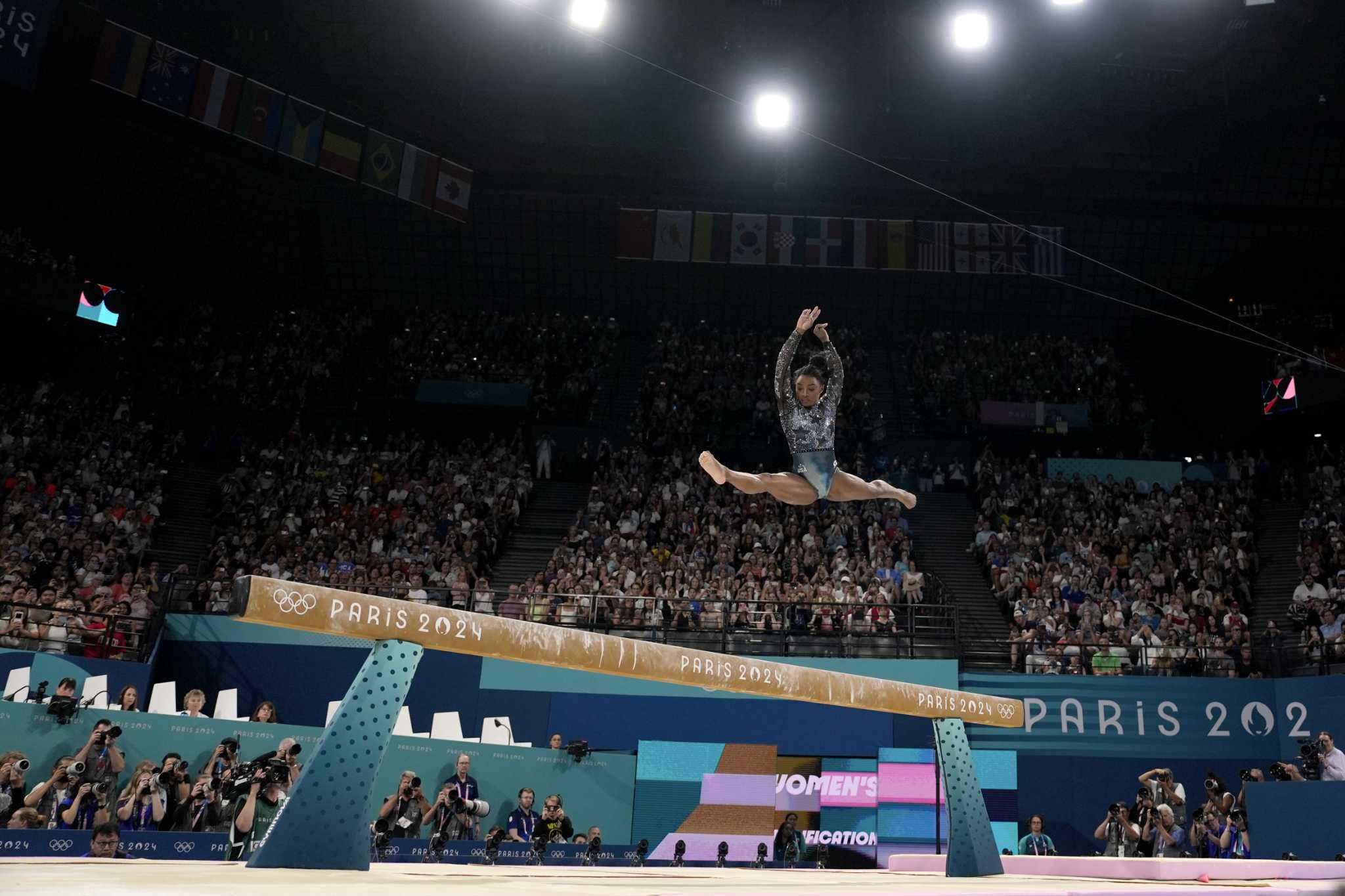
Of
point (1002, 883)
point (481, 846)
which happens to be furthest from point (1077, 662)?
point (1002, 883)

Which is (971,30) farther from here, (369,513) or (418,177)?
(369,513)

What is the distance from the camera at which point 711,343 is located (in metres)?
28.7

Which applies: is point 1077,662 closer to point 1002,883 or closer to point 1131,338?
point 1002,883

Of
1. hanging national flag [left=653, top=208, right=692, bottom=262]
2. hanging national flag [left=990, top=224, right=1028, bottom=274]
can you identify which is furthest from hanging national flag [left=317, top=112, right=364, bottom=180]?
hanging national flag [left=990, top=224, right=1028, bottom=274]

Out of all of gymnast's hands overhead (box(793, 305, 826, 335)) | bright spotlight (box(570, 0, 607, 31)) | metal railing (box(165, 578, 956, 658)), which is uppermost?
bright spotlight (box(570, 0, 607, 31))

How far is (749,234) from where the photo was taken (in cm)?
2588

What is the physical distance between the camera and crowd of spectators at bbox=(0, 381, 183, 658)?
14852 mm

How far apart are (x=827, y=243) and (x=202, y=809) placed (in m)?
20.3

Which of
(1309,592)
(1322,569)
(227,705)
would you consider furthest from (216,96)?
(1322,569)

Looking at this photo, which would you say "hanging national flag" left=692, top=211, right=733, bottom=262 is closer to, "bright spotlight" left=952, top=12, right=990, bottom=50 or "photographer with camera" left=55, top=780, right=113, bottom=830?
"bright spotlight" left=952, top=12, right=990, bottom=50

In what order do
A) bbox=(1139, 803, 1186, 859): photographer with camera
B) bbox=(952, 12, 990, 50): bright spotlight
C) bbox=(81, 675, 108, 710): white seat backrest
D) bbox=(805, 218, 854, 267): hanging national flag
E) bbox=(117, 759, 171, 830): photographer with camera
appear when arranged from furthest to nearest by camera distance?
1. bbox=(805, 218, 854, 267): hanging national flag
2. bbox=(952, 12, 990, 50): bright spotlight
3. bbox=(81, 675, 108, 710): white seat backrest
4. bbox=(1139, 803, 1186, 859): photographer with camera
5. bbox=(117, 759, 171, 830): photographer with camera

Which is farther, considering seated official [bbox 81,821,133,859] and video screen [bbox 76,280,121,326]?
video screen [bbox 76,280,121,326]

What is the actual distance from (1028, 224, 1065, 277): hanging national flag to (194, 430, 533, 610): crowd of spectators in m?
14.0

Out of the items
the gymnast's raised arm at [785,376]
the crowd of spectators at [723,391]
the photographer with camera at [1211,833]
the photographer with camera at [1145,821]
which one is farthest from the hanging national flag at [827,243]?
the gymnast's raised arm at [785,376]
